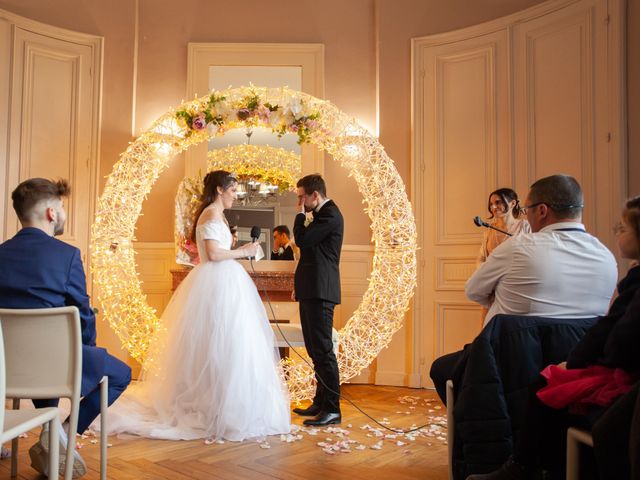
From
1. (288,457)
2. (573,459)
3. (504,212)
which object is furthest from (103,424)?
(504,212)

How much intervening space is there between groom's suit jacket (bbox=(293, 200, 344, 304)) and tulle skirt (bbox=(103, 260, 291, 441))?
0.35 metres

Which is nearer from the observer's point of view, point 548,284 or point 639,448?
point 639,448

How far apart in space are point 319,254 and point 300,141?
136cm

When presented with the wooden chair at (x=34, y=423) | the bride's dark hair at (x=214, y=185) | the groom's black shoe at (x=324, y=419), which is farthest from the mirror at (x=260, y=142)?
the wooden chair at (x=34, y=423)

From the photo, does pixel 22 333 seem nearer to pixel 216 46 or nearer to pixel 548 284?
pixel 548 284

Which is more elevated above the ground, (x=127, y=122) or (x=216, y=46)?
(x=216, y=46)

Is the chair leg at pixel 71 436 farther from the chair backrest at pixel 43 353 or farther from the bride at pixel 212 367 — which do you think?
the bride at pixel 212 367

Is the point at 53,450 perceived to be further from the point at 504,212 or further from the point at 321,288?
the point at 504,212

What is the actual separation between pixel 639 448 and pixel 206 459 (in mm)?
2244

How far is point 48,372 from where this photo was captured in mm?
2289

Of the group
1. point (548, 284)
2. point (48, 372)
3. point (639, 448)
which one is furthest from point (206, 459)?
point (639, 448)

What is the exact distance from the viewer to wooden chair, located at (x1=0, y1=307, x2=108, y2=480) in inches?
87.9

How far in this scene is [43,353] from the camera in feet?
7.45

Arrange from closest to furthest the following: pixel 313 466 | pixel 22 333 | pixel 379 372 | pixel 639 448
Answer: pixel 639 448 → pixel 22 333 → pixel 313 466 → pixel 379 372
